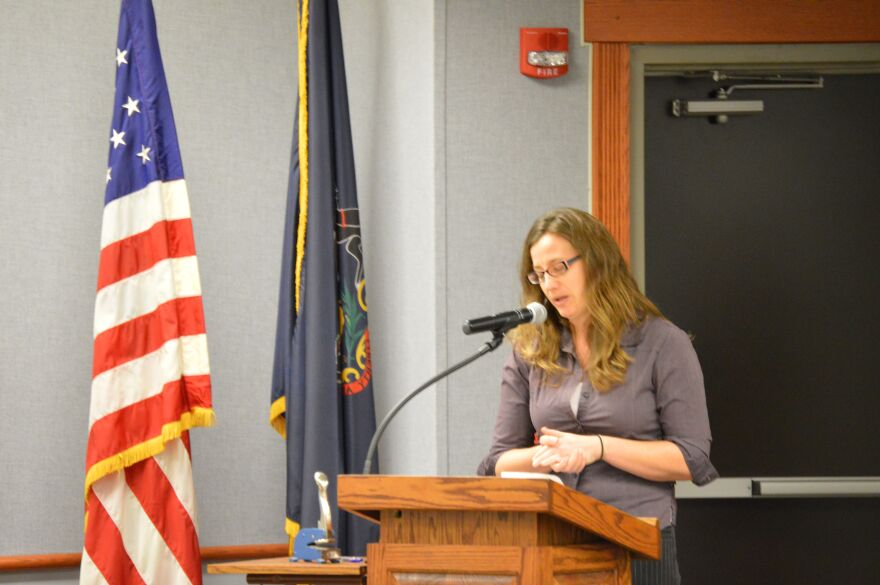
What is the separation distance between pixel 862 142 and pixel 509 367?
1.70 m

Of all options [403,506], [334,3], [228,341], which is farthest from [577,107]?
[403,506]

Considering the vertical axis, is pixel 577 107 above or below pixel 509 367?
above

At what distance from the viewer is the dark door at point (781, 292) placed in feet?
12.0

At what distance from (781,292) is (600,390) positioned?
4.71ft

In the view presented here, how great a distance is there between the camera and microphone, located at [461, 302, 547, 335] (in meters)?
2.25

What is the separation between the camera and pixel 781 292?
3.70m

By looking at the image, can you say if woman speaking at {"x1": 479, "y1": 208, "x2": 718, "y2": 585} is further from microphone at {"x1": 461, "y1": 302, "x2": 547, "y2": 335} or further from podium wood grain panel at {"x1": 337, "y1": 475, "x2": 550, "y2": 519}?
podium wood grain panel at {"x1": 337, "y1": 475, "x2": 550, "y2": 519}

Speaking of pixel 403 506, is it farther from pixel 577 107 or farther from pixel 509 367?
pixel 577 107

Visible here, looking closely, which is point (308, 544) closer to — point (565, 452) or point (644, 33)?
point (565, 452)

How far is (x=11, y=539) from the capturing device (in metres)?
3.60

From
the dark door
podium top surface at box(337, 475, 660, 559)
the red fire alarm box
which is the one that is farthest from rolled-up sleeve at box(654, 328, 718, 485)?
the red fire alarm box

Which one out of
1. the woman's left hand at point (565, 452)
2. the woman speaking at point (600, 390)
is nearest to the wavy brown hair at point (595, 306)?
the woman speaking at point (600, 390)

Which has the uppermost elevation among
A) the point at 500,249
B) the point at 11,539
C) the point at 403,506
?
the point at 500,249

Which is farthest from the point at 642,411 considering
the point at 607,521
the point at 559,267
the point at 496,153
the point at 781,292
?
the point at 781,292
